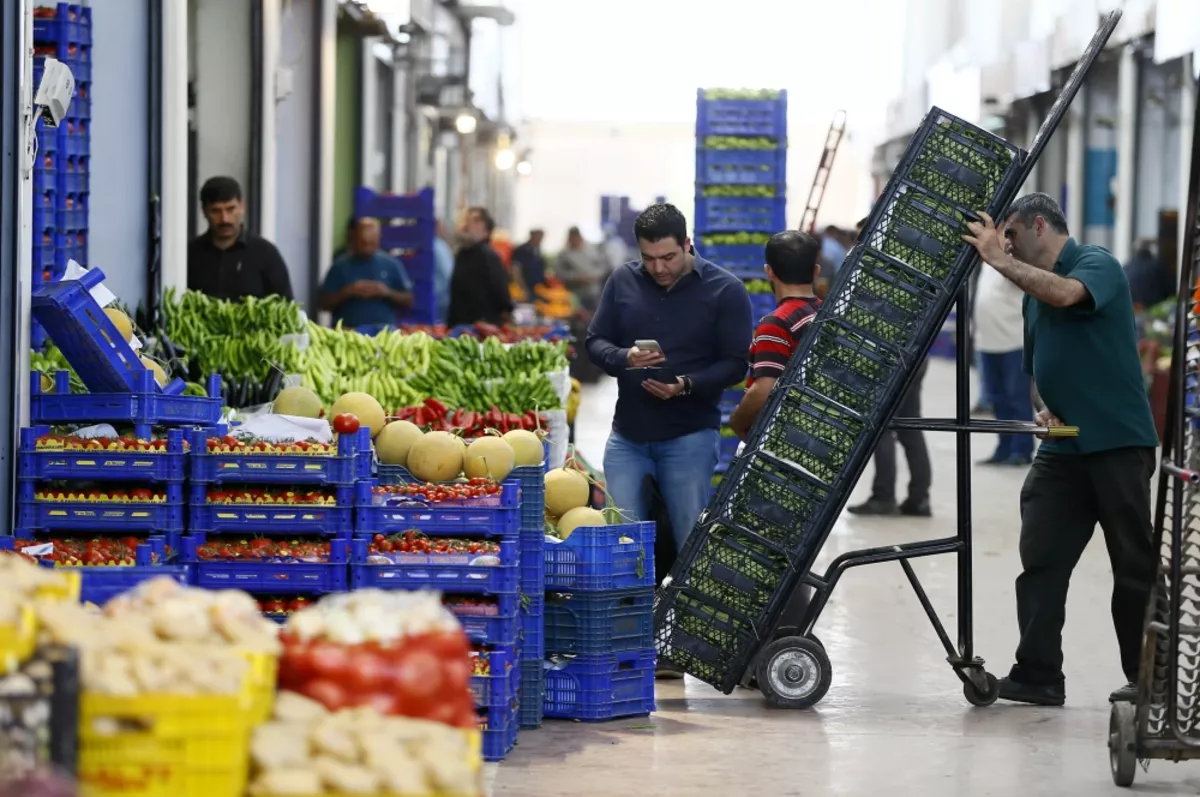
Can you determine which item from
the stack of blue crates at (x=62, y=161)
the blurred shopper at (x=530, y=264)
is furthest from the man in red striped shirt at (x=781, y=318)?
the blurred shopper at (x=530, y=264)

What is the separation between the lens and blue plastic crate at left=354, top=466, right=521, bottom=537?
6.51m

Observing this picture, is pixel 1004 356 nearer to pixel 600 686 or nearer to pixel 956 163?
pixel 956 163

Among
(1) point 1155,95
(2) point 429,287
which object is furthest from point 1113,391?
(1) point 1155,95

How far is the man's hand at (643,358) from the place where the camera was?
25.9 ft

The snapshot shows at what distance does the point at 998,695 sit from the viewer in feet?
25.1

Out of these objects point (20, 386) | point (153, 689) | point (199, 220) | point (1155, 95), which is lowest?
point (153, 689)

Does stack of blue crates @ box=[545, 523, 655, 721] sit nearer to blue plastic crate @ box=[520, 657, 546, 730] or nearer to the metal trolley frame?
blue plastic crate @ box=[520, 657, 546, 730]

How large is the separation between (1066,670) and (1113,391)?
1.65 m

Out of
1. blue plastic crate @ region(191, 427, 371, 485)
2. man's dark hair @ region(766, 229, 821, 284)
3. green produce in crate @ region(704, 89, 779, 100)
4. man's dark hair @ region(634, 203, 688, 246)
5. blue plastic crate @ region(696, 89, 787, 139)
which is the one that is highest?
green produce in crate @ region(704, 89, 779, 100)

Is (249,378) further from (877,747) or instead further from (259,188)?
(259,188)

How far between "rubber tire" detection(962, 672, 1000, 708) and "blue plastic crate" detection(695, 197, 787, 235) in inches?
238

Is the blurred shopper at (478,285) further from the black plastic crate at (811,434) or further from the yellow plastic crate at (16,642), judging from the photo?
the yellow plastic crate at (16,642)

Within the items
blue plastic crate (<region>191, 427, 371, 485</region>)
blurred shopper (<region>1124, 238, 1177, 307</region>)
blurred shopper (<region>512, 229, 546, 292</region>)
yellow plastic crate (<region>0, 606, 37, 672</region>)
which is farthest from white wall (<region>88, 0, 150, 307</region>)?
blurred shopper (<region>512, 229, 546, 292</region>)

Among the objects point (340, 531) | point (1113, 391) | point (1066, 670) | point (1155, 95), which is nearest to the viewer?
point (340, 531)
